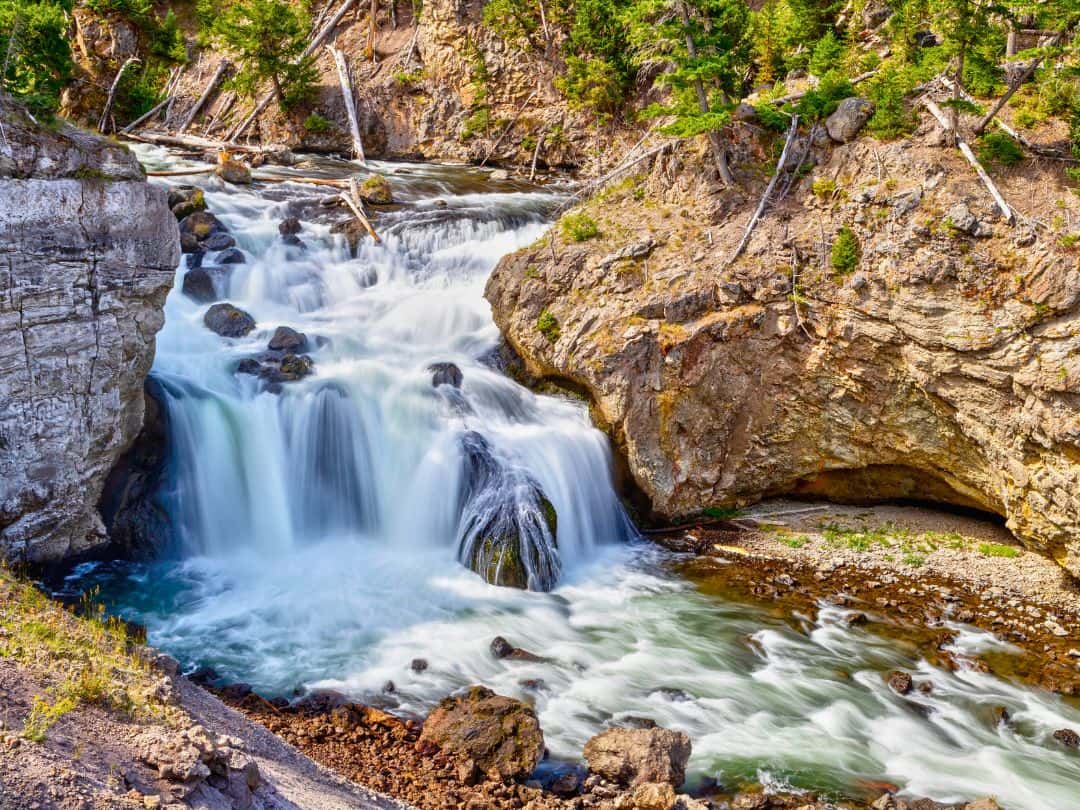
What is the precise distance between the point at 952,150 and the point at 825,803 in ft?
36.3

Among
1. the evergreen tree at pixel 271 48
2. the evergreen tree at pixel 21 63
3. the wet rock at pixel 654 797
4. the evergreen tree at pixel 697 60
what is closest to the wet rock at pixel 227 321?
the evergreen tree at pixel 21 63

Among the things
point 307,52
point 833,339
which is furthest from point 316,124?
point 833,339

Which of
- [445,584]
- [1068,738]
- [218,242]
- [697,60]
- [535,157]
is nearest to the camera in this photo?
[1068,738]

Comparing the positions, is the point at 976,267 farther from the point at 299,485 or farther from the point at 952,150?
the point at 299,485

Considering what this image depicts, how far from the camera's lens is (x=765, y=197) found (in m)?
15.0

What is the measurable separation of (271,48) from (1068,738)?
30.1 metres

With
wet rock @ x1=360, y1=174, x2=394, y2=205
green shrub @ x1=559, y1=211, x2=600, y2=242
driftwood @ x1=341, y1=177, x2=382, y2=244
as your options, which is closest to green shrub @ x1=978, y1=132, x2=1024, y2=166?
green shrub @ x1=559, y1=211, x2=600, y2=242

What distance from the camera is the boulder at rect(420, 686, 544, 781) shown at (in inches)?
337

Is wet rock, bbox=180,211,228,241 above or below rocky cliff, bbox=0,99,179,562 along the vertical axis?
above

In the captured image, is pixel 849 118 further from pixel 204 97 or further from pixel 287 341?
pixel 204 97

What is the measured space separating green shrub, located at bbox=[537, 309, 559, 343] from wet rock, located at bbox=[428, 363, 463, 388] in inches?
74.6

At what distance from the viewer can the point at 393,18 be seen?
108 feet

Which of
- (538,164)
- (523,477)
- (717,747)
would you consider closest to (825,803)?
(717,747)

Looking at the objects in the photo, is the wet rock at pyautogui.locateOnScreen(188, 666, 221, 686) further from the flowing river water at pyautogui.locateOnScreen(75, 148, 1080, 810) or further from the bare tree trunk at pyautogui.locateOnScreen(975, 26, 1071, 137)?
the bare tree trunk at pyautogui.locateOnScreen(975, 26, 1071, 137)
